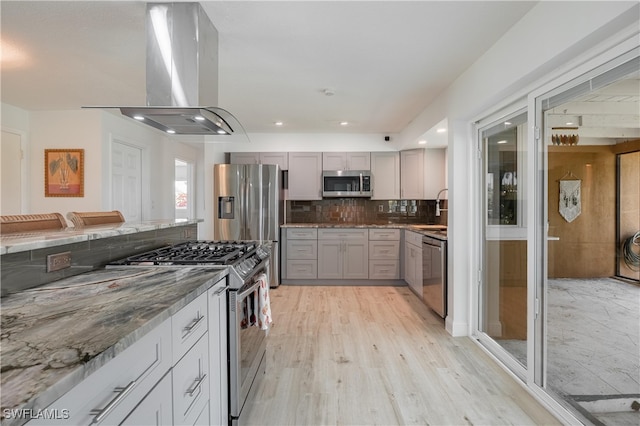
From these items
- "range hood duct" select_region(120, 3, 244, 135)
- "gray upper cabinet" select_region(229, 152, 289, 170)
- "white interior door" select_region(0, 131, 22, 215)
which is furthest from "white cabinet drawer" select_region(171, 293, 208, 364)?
"white interior door" select_region(0, 131, 22, 215)

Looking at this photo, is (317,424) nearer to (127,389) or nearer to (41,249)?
(127,389)

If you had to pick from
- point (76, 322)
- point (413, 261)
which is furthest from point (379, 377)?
point (413, 261)

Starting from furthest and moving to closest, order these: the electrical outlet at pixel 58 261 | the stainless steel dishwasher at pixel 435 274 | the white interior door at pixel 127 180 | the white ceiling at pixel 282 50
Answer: the white interior door at pixel 127 180 < the stainless steel dishwasher at pixel 435 274 < the white ceiling at pixel 282 50 < the electrical outlet at pixel 58 261

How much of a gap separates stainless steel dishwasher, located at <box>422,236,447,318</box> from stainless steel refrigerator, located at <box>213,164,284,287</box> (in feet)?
7.20

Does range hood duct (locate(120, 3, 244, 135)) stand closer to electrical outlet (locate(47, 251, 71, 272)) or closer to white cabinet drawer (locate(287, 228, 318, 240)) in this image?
electrical outlet (locate(47, 251, 71, 272))

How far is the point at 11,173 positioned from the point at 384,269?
5142mm

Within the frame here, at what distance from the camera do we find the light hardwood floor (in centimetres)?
186

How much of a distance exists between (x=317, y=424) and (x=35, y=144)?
490cm

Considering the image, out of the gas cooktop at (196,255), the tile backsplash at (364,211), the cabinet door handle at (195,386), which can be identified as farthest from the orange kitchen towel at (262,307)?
the tile backsplash at (364,211)

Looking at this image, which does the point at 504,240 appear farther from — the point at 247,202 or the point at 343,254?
the point at 247,202

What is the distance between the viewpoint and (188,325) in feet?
4.14

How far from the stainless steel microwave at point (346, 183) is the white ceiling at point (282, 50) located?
1404 millimetres

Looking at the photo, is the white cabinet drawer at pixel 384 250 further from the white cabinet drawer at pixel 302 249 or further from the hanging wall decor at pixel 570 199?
the hanging wall decor at pixel 570 199

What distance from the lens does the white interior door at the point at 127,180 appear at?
4336mm
